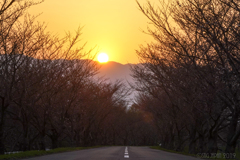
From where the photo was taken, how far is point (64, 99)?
1224 inches

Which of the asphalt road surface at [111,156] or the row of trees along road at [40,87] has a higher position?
the row of trees along road at [40,87]

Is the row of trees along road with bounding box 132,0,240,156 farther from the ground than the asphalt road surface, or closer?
farther from the ground

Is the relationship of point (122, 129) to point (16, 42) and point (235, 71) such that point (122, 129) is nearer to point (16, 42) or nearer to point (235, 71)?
point (16, 42)

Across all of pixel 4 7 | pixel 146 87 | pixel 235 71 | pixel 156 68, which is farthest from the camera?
pixel 146 87

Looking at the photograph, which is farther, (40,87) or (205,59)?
(40,87)

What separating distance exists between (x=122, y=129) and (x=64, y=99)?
60.8m

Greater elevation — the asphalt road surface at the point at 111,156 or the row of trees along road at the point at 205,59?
the row of trees along road at the point at 205,59

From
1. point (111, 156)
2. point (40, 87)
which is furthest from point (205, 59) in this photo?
point (40, 87)

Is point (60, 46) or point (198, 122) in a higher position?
point (60, 46)

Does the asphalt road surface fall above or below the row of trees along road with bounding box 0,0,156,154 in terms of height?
below

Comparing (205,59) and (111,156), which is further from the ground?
(205,59)

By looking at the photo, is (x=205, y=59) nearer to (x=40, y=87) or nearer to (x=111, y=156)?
(x=111, y=156)

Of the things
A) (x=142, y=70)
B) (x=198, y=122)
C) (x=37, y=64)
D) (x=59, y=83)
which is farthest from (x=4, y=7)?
(x=198, y=122)

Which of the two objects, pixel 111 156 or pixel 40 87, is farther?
pixel 40 87
